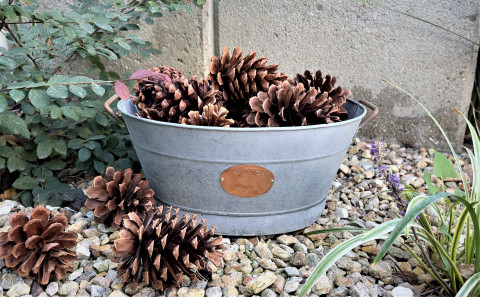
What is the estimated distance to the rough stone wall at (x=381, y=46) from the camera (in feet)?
6.24

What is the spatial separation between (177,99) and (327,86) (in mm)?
449

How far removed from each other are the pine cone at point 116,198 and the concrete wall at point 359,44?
854 mm

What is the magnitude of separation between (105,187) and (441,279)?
0.92 meters

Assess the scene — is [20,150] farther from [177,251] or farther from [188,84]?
[177,251]

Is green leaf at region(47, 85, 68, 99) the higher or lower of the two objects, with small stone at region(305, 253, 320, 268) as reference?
higher

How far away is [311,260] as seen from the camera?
3.96ft

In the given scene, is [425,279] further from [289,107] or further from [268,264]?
[289,107]

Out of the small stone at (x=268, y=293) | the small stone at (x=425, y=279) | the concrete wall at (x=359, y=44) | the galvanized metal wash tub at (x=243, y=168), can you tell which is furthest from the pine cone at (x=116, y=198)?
the concrete wall at (x=359, y=44)

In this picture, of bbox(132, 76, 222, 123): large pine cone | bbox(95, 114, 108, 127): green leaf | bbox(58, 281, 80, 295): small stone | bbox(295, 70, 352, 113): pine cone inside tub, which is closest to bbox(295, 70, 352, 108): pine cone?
bbox(295, 70, 352, 113): pine cone inside tub

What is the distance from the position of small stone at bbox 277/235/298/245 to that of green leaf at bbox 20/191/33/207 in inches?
32.8

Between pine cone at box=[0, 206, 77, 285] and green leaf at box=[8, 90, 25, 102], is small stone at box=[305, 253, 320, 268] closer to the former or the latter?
pine cone at box=[0, 206, 77, 285]

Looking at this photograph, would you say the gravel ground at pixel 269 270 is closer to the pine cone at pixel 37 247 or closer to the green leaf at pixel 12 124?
the pine cone at pixel 37 247

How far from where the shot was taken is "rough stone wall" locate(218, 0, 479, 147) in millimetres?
1903

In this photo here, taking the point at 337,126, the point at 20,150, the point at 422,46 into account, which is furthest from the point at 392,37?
the point at 20,150
